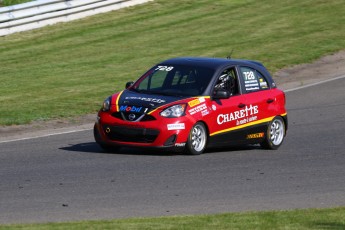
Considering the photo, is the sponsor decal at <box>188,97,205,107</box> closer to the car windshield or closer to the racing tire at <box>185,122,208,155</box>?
the car windshield

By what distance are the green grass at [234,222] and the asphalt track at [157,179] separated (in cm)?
49

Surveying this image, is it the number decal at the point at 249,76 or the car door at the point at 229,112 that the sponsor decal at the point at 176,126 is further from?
the number decal at the point at 249,76

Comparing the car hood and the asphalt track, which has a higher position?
the car hood

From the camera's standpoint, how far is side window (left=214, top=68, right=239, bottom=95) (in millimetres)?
15359

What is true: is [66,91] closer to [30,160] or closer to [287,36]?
[30,160]

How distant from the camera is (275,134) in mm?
16125

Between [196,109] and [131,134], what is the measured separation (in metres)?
1.03

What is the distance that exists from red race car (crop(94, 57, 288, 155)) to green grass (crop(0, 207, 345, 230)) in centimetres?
443

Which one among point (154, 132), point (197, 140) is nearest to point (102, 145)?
point (154, 132)

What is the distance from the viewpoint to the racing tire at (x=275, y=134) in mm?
15961

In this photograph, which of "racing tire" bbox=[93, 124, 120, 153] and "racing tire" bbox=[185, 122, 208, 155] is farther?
"racing tire" bbox=[93, 124, 120, 153]

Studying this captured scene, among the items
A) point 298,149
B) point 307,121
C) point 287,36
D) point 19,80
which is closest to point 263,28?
point 287,36

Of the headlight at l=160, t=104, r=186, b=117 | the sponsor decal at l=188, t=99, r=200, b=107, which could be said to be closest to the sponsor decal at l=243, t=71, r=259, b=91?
the sponsor decal at l=188, t=99, r=200, b=107

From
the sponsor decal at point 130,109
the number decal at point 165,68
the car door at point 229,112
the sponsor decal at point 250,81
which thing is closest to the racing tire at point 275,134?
the car door at point 229,112
